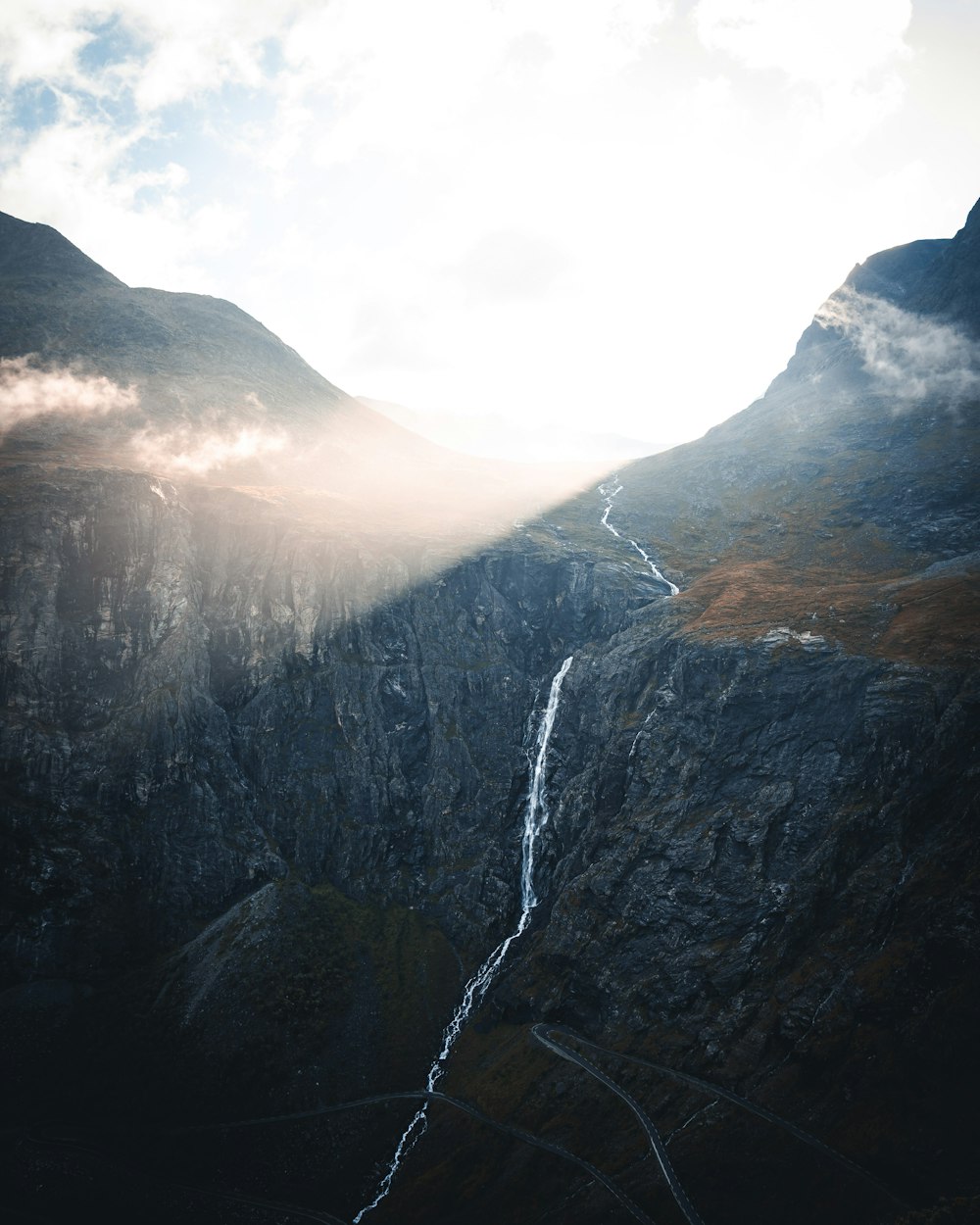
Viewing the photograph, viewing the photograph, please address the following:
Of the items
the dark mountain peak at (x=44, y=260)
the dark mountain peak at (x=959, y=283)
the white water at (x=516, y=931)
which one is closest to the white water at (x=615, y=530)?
the white water at (x=516, y=931)

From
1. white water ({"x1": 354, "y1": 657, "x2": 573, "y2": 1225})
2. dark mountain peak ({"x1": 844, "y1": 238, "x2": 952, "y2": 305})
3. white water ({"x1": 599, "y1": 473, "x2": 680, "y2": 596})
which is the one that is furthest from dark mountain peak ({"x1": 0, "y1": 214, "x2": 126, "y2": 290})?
dark mountain peak ({"x1": 844, "y1": 238, "x2": 952, "y2": 305})

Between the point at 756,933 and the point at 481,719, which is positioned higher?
the point at 481,719

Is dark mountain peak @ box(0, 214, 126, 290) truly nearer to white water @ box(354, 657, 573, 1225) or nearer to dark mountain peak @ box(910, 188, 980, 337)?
white water @ box(354, 657, 573, 1225)

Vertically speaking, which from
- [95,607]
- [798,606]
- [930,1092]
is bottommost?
[930,1092]

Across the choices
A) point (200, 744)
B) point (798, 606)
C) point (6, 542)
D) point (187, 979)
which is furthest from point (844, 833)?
point (6, 542)

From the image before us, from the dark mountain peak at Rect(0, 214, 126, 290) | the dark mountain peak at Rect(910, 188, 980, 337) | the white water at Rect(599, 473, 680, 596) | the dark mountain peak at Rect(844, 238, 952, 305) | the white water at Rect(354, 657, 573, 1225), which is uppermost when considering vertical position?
the dark mountain peak at Rect(0, 214, 126, 290)

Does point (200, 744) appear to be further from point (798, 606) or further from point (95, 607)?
point (798, 606)

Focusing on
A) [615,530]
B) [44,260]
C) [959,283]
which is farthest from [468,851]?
[44,260]
